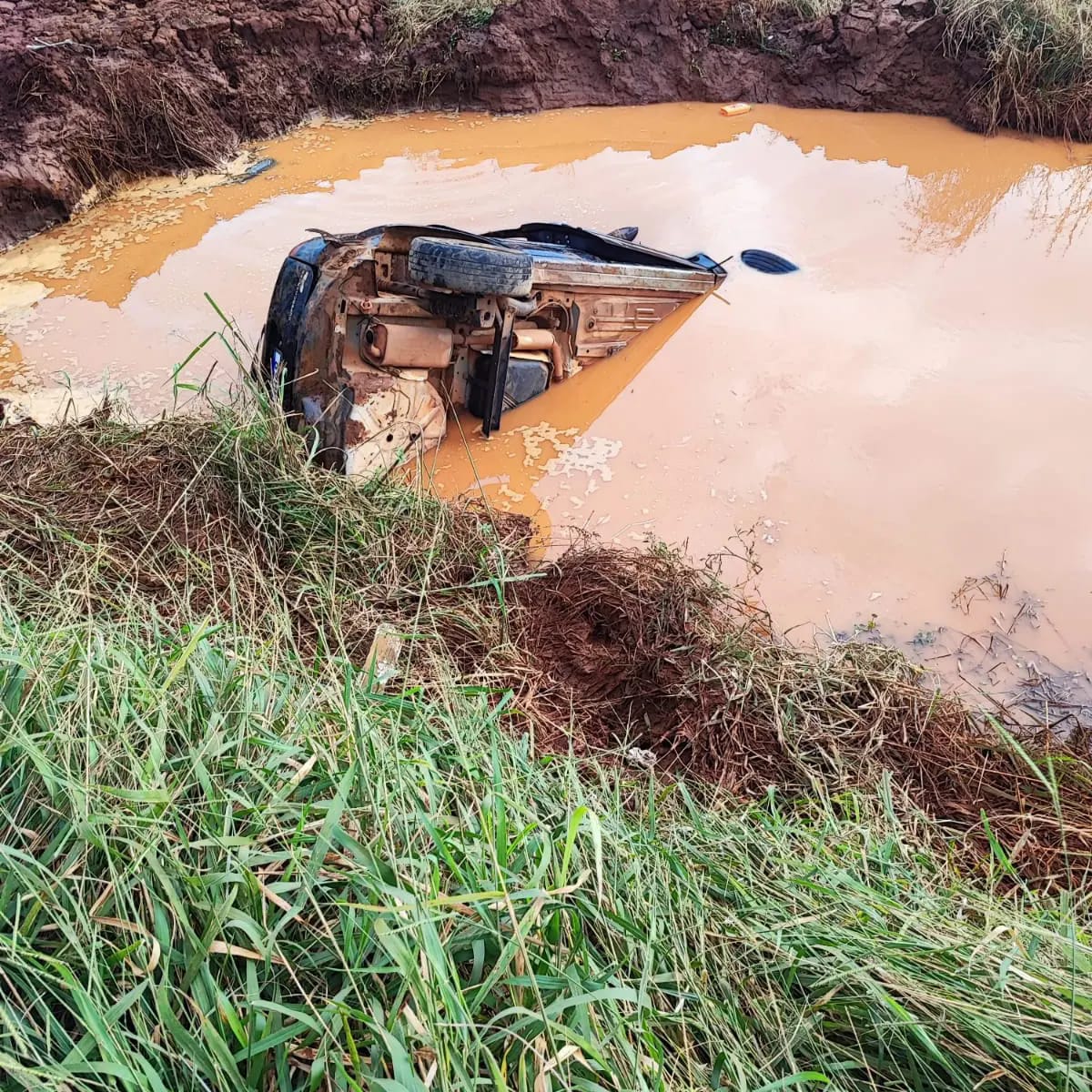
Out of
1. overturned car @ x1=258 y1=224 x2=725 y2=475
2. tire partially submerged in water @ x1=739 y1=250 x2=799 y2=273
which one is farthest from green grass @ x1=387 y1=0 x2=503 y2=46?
overturned car @ x1=258 y1=224 x2=725 y2=475

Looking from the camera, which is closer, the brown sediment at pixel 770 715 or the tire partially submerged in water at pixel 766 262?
the brown sediment at pixel 770 715

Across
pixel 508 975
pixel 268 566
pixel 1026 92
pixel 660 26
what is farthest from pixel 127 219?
pixel 1026 92

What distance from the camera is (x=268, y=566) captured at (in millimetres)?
3293

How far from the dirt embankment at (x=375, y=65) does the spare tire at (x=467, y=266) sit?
4293 millimetres

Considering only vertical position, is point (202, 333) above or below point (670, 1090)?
above

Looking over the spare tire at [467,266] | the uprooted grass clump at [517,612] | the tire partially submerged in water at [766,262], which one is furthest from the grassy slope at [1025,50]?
the uprooted grass clump at [517,612]

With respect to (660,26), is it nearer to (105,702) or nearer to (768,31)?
(768,31)

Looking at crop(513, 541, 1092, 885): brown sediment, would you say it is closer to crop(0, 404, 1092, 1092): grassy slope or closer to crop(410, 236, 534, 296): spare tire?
crop(0, 404, 1092, 1092): grassy slope

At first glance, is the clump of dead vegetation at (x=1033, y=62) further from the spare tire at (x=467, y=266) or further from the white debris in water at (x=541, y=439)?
the spare tire at (x=467, y=266)

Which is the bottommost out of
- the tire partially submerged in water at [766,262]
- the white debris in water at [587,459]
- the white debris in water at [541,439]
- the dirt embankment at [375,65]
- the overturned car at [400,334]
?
the white debris in water at [587,459]

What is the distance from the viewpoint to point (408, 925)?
4.42 feet

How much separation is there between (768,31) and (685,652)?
7820 mm

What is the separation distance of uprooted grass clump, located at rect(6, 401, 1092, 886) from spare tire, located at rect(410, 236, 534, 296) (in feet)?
3.09

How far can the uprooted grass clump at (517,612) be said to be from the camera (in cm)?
283
